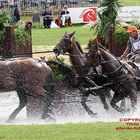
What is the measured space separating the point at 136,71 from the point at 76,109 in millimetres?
1667

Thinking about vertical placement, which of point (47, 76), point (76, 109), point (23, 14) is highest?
point (47, 76)

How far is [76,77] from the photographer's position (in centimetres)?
1403

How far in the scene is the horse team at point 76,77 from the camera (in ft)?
43.8

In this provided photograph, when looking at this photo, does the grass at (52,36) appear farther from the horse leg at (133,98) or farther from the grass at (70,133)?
the grass at (70,133)

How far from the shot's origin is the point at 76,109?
14.4 metres

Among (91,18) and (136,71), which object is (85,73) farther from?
(91,18)

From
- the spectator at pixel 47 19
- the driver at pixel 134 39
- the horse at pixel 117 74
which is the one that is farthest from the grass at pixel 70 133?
the spectator at pixel 47 19

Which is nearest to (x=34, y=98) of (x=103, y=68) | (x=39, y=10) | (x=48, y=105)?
(x=48, y=105)

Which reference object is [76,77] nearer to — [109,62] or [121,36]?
[109,62]

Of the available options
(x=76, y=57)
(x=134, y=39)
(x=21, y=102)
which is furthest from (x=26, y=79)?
(x=134, y=39)

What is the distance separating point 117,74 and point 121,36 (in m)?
8.67

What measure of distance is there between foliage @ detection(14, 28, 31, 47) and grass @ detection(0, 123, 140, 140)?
38.2ft

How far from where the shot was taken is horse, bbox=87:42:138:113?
1327cm

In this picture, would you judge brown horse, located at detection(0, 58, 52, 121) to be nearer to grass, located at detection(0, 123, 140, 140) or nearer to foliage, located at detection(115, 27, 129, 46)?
grass, located at detection(0, 123, 140, 140)
